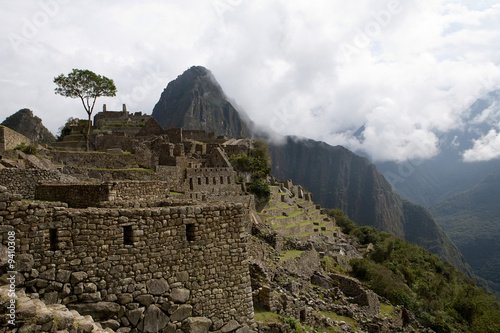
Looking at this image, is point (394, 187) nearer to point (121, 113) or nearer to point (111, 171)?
point (121, 113)

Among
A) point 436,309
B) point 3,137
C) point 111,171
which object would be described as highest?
point 3,137

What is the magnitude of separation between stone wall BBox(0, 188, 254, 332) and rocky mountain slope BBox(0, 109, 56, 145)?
164 feet

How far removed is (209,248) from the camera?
249 inches

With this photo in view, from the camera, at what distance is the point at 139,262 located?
5500 mm

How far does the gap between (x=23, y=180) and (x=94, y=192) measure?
12.6 ft

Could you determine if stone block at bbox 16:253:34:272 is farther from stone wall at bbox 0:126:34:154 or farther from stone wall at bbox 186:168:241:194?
stone wall at bbox 186:168:241:194

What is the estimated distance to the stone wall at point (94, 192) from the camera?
324 inches

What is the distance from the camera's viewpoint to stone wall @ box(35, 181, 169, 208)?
27.0ft

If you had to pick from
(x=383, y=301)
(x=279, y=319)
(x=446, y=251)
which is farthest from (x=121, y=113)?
(x=446, y=251)

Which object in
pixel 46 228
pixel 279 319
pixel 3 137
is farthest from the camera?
pixel 3 137

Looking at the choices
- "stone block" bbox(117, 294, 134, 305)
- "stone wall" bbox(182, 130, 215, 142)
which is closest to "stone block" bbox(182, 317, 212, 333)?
"stone block" bbox(117, 294, 134, 305)

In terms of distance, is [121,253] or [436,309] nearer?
[121,253]

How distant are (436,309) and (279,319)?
93.4 ft

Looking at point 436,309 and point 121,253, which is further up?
point 121,253
